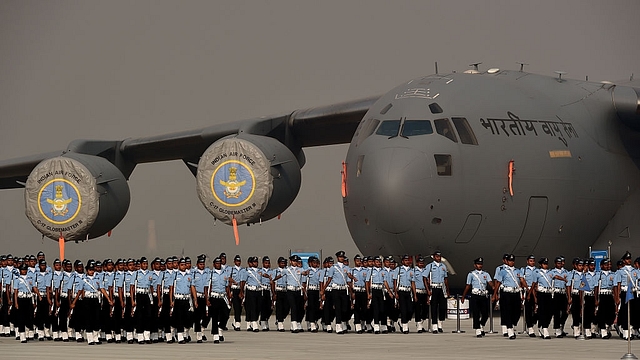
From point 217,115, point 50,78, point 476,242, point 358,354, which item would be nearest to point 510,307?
→ point 476,242

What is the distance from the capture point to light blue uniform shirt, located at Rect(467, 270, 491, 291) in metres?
18.7

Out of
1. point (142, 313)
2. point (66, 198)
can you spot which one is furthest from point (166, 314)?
point (66, 198)

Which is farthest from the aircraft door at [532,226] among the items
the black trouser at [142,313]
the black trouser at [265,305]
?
the black trouser at [142,313]

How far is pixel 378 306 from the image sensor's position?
1977cm

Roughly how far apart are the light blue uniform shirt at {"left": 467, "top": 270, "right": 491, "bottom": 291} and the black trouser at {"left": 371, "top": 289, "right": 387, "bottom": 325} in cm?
160

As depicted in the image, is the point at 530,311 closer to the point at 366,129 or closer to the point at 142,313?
the point at 366,129

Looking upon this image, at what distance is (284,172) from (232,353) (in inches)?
340

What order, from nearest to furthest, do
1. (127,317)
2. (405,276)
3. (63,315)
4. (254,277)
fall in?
(127,317) → (63,315) → (405,276) → (254,277)

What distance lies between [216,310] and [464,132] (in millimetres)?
5155

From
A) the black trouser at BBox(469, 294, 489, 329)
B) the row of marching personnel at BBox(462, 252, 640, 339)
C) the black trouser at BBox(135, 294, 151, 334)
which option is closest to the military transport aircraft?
the row of marching personnel at BBox(462, 252, 640, 339)

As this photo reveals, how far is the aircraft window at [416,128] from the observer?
2002cm

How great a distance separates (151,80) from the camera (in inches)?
1320

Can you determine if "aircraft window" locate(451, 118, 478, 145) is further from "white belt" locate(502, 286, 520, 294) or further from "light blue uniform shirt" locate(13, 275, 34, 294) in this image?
"light blue uniform shirt" locate(13, 275, 34, 294)

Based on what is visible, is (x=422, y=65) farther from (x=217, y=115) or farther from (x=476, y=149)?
(x=476, y=149)
